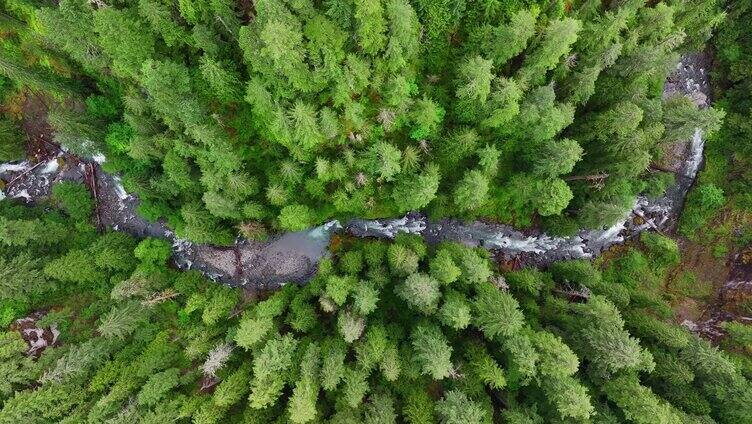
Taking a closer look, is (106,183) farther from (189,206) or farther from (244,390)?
(244,390)

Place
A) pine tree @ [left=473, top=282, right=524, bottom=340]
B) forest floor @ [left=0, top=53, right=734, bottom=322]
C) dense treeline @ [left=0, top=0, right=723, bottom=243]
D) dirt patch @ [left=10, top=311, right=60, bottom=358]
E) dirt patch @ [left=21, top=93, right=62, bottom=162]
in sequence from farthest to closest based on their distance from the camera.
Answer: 1. forest floor @ [left=0, top=53, right=734, bottom=322]
2. dirt patch @ [left=21, top=93, right=62, bottom=162]
3. dirt patch @ [left=10, top=311, right=60, bottom=358]
4. pine tree @ [left=473, top=282, right=524, bottom=340]
5. dense treeline @ [left=0, top=0, right=723, bottom=243]

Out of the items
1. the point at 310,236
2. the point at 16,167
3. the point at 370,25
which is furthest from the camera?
the point at 16,167

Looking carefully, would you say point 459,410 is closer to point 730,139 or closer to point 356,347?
point 356,347

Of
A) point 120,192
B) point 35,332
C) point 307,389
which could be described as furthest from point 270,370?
point 120,192

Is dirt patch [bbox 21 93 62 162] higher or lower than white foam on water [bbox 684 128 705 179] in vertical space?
lower

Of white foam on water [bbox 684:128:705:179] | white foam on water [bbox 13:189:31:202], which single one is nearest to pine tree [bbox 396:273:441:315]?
white foam on water [bbox 684:128:705:179]

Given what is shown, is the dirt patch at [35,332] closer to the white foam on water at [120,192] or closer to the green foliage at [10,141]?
the white foam on water at [120,192]

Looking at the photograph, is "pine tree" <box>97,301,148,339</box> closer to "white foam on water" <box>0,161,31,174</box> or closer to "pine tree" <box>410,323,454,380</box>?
"white foam on water" <box>0,161,31,174</box>
